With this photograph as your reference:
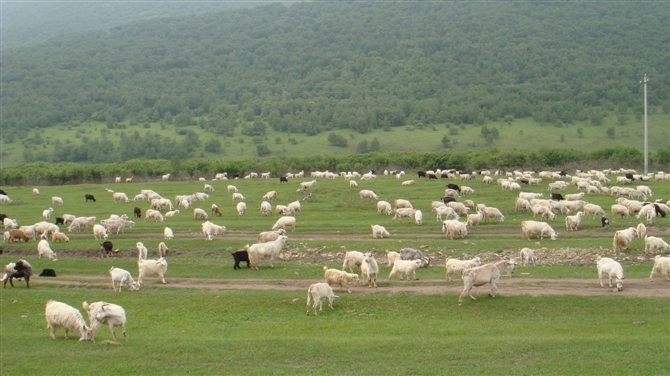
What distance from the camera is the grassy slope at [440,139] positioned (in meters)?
119

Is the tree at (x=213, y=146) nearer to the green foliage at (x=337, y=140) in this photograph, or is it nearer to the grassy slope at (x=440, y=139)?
the grassy slope at (x=440, y=139)

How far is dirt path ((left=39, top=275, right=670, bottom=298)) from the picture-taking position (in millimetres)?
20156

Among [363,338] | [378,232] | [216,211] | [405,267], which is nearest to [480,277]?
[405,267]

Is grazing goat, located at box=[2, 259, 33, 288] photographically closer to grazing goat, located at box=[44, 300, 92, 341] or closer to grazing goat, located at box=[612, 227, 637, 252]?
grazing goat, located at box=[44, 300, 92, 341]

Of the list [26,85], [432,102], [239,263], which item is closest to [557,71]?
[432,102]

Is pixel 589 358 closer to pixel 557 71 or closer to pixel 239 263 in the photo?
pixel 239 263

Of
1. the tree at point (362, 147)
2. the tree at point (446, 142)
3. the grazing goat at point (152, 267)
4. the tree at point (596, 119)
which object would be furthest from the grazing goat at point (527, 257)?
the tree at point (596, 119)

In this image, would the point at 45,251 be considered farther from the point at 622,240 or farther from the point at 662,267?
the point at 662,267

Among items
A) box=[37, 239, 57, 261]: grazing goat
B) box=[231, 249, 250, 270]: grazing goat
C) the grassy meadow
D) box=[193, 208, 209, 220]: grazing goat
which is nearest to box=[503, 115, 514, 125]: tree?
box=[193, 208, 209, 220]: grazing goat

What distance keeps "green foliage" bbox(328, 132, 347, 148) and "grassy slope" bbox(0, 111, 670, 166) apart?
1432 mm

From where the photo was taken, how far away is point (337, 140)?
5226 inches

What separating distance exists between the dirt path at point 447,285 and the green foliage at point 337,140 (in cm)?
10791

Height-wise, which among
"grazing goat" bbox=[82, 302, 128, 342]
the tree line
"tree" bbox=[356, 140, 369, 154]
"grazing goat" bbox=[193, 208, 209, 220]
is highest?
"tree" bbox=[356, 140, 369, 154]

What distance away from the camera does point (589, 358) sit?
49.1 ft
